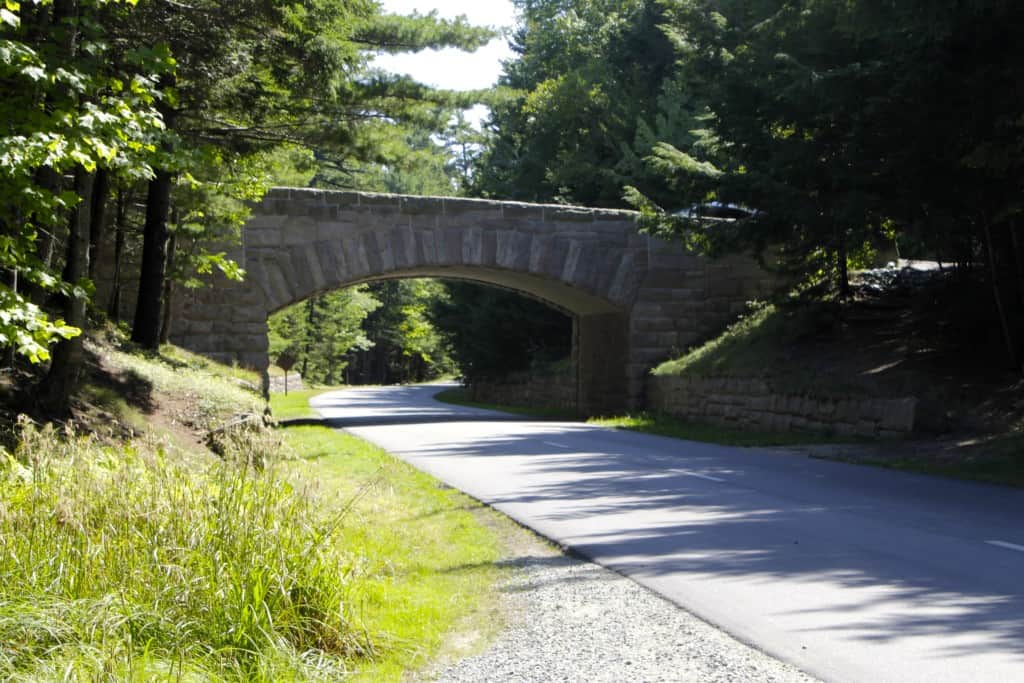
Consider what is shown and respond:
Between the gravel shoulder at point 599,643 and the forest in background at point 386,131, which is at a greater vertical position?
the forest in background at point 386,131

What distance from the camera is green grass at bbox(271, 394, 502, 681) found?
5535mm

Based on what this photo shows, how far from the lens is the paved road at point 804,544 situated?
548cm

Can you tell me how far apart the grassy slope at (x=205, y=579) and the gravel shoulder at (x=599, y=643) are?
277 mm

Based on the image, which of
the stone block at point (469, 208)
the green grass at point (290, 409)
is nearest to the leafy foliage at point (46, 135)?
the stone block at point (469, 208)

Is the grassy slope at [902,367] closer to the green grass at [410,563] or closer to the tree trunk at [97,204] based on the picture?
the green grass at [410,563]

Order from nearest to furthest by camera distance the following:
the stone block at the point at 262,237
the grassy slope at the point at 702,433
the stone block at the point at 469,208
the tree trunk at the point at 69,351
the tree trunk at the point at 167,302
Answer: the tree trunk at the point at 69,351, the grassy slope at the point at 702,433, the tree trunk at the point at 167,302, the stone block at the point at 262,237, the stone block at the point at 469,208

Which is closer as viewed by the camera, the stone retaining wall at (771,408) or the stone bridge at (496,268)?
the stone retaining wall at (771,408)

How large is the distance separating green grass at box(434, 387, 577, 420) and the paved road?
52.9 ft

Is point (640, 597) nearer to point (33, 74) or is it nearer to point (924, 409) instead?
point (33, 74)

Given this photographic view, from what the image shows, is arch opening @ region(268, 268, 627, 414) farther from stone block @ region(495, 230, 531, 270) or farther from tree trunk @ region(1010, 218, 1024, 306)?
tree trunk @ region(1010, 218, 1024, 306)

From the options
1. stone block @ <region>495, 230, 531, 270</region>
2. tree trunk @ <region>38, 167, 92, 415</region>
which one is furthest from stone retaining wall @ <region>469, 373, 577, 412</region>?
tree trunk @ <region>38, 167, 92, 415</region>

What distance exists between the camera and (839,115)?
17781mm

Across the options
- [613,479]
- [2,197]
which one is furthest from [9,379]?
[613,479]

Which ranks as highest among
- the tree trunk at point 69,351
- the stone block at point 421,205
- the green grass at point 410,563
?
the stone block at point 421,205
